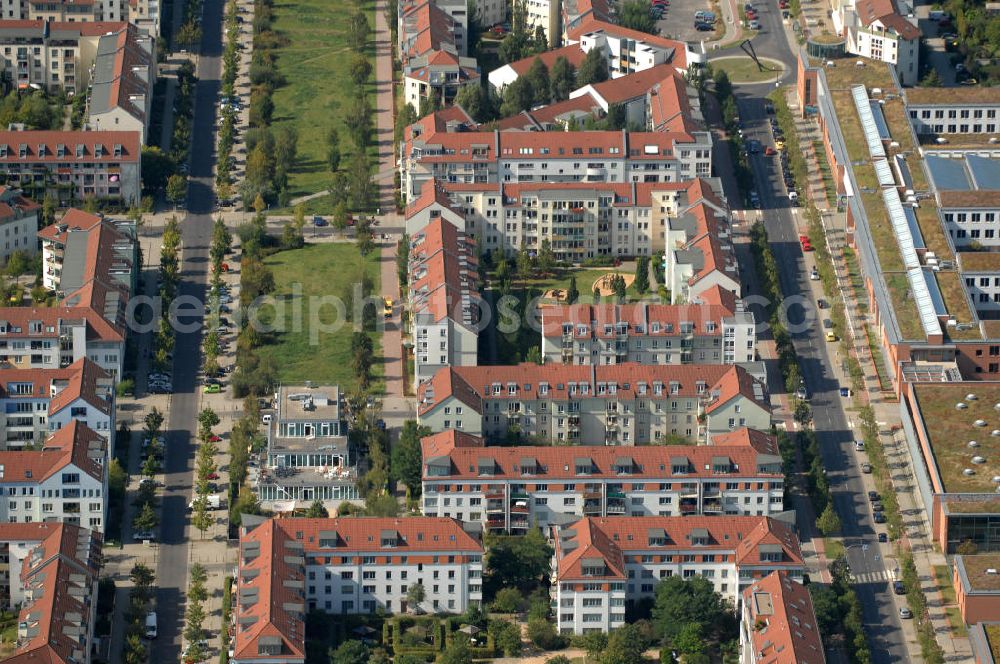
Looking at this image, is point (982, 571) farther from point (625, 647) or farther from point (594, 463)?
point (594, 463)

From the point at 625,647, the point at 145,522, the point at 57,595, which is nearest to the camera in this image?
the point at 57,595

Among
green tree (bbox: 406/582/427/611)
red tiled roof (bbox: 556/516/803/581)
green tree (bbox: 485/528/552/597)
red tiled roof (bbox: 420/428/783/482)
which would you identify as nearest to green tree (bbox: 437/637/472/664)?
green tree (bbox: 406/582/427/611)

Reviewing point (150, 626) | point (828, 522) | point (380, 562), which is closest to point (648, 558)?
point (828, 522)

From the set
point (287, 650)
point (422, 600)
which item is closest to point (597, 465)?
point (422, 600)

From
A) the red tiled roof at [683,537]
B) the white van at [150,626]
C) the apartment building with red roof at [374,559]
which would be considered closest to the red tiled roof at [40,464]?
the white van at [150,626]

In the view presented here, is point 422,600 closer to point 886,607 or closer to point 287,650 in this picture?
point 287,650
